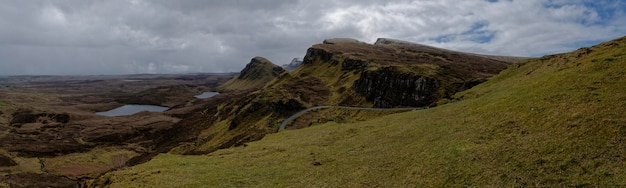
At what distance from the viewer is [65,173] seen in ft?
298

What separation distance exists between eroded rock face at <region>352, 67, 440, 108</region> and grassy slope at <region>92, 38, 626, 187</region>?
3686cm

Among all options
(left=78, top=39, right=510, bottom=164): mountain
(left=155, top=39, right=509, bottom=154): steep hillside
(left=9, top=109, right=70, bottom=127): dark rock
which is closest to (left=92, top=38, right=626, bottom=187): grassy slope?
(left=78, top=39, right=510, bottom=164): mountain

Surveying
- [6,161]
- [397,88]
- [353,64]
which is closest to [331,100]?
[397,88]

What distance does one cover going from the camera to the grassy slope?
25656 mm

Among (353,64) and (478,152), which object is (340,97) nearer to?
(353,64)

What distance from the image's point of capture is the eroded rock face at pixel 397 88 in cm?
8869

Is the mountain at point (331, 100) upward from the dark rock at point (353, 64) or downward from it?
downward

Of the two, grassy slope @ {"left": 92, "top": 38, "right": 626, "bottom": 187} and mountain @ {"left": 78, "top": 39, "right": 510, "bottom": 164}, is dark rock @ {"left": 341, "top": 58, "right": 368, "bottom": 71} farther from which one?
grassy slope @ {"left": 92, "top": 38, "right": 626, "bottom": 187}

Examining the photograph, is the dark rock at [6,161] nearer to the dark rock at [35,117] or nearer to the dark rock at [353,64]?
the dark rock at [35,117]

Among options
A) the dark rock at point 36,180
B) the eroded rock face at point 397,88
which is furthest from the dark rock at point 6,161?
the eroded rock face at point 397,88

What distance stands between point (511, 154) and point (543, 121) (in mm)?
8931

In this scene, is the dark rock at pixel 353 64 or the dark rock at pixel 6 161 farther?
the dark rock at pixel 353 64

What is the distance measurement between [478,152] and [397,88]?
67742 millimetres

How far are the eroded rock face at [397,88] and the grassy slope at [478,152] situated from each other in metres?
36.9
